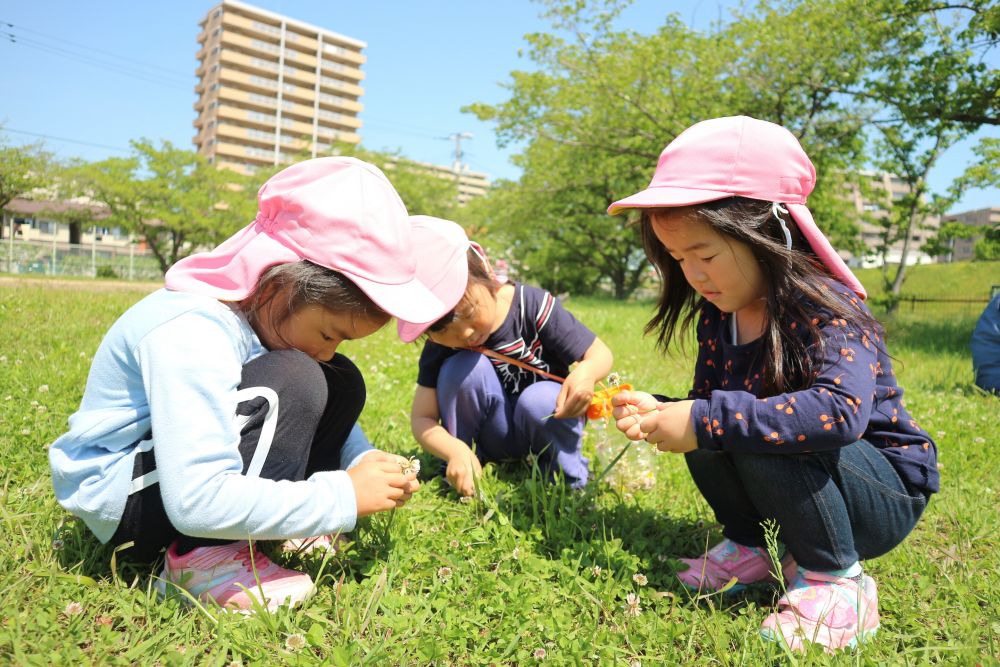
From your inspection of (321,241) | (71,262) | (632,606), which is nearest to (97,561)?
(321,241)

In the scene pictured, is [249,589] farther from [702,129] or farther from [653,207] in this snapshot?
[702,129]

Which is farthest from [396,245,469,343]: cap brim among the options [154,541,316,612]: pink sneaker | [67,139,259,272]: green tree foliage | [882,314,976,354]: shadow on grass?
[67,139,259,272]: green tree foliage

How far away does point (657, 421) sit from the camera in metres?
1.90

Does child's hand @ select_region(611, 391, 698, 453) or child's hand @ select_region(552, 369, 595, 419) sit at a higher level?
child's hand @ select_region(611, 391, 698, 453)

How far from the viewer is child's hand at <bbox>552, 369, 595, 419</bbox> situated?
2545 mm

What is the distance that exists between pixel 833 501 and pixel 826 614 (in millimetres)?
286

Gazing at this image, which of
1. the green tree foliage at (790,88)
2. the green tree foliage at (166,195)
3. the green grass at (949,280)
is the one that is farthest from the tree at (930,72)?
the green tree foliage at (166,195)

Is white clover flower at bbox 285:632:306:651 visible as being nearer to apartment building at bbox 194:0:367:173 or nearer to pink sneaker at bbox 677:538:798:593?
pink sneaker at bbox 677:538:798:593

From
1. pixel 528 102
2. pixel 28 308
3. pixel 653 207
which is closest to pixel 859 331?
pixel 653 207

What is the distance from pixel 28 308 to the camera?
19.7 feet

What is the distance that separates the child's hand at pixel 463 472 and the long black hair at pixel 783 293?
1.11 metres

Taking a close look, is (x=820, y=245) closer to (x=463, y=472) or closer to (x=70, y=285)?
(x=463, y=472)

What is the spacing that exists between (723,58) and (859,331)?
600 inches

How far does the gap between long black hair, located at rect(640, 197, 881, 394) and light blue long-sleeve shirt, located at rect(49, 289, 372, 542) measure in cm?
122
